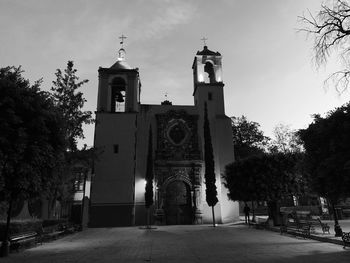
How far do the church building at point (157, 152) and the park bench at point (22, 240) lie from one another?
35.0 ft

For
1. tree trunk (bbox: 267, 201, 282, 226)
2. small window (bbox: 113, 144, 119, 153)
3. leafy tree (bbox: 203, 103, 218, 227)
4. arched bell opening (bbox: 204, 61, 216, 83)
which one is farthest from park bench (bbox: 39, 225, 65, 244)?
arched bell opening (bbox: 204, 61, 216, 83)

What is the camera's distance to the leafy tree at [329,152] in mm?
7957

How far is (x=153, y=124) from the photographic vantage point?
81.6 ft

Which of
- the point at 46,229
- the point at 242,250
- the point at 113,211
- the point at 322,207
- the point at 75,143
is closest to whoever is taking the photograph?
the point at 242,250

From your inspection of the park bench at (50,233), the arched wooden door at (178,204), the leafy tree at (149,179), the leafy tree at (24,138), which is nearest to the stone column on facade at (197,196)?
the arched wooden door at (178,204)

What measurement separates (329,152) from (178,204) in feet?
51.8

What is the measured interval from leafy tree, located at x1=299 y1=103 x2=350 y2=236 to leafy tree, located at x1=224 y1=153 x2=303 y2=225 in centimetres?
718

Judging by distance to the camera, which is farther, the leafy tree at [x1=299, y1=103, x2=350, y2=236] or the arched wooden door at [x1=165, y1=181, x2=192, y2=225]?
the arched wooden door at [x1=165, y1=181, x2=192, y2=225]

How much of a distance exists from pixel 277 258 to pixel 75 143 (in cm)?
1542

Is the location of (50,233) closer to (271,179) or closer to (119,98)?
(271,179)

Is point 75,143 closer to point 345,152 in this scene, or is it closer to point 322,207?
point 345,152

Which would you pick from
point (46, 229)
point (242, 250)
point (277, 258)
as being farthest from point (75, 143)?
point (277, 258)

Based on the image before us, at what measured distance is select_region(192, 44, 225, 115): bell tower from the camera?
84.4 ft

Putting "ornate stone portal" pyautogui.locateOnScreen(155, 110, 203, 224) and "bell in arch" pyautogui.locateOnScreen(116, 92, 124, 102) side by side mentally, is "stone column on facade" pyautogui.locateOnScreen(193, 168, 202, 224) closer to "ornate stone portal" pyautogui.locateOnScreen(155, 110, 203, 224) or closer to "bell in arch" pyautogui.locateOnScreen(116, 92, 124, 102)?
"ornate stone portal" pyautogui.locateOnScreen(155, 110, 203, 224)
